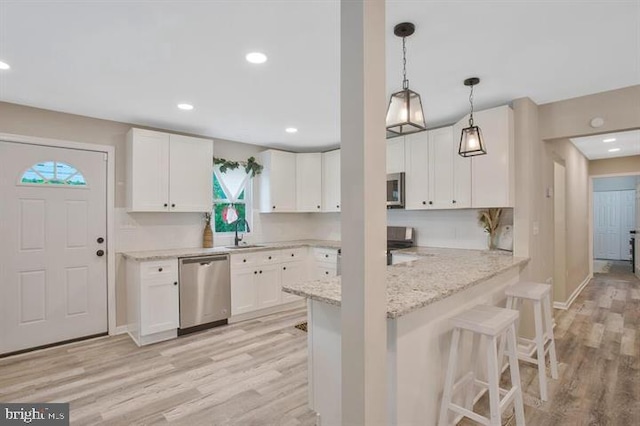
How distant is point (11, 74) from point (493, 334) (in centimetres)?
379

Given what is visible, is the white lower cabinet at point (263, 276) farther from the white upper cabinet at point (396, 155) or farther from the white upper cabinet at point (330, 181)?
the white upper cabinet at point (396, 155)

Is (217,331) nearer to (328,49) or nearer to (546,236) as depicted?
(328,49)

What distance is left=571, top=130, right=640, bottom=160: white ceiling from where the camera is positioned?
14.7ft

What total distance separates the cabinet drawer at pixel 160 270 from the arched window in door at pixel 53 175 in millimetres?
1161

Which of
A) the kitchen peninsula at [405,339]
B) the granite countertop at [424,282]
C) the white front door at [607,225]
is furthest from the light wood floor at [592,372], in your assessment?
the white front door at [607,225]

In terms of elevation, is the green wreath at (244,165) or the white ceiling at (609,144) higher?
the white ceiling at (609,144)

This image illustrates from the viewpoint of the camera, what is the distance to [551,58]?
2381mm

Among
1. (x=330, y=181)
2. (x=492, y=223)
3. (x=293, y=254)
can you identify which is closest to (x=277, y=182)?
(x=330, y=181)

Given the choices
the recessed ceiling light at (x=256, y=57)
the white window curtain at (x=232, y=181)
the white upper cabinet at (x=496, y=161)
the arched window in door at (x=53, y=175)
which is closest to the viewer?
the recessed ceiling light at (x=256, y=57)

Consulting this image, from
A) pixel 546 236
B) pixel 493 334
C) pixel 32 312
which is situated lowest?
pixel 32 312

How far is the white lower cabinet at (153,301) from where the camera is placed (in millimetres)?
3420

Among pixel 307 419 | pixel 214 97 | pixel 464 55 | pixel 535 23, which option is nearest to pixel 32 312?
pixel 214 97

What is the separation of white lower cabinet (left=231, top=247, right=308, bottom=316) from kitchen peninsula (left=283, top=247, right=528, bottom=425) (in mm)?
2300

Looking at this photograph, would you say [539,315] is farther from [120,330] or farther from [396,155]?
[120,330]
